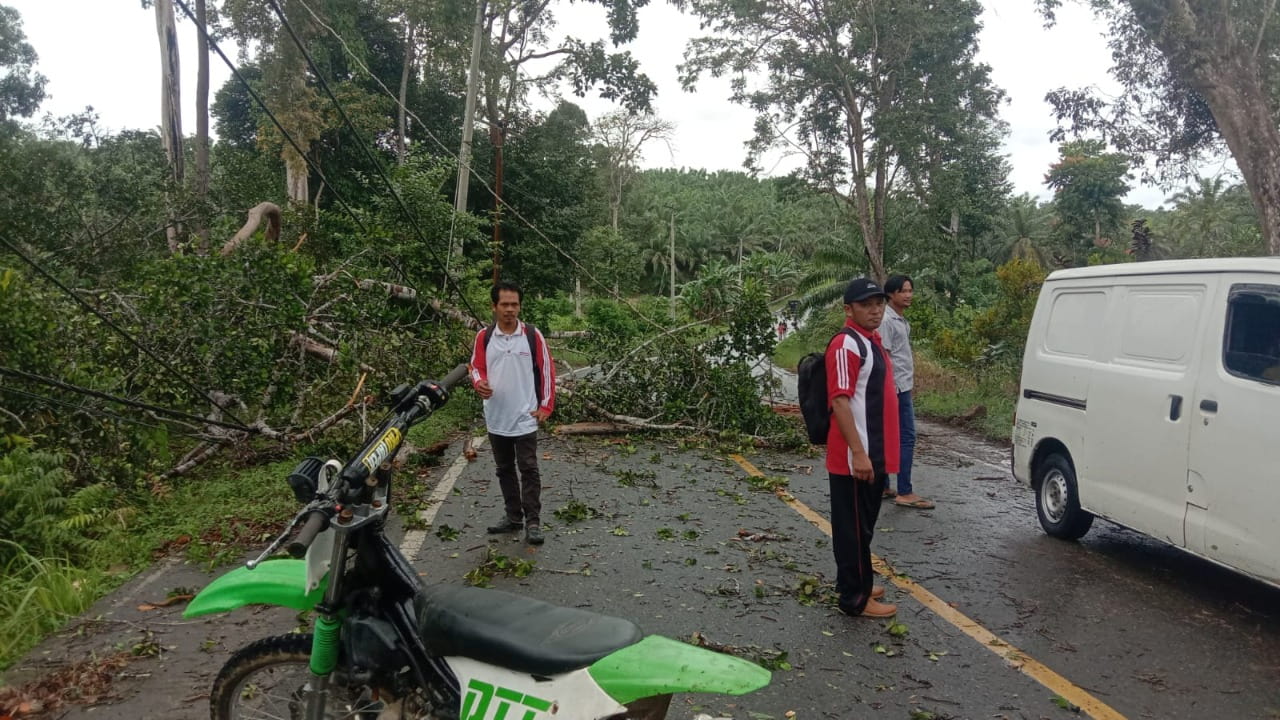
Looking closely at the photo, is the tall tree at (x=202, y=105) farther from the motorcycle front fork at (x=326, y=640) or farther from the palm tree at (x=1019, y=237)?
the palm tree at (x=1019, y=237)

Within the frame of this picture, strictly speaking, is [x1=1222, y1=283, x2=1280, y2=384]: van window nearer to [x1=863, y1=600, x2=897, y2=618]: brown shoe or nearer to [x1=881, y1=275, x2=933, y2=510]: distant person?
[x1=863, y1=600, x2=897, y2=618]: brown shoe

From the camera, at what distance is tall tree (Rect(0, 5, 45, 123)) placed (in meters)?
43.9

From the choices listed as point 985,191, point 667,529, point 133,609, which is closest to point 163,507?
point 133,609

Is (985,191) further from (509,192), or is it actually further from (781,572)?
(781,572)

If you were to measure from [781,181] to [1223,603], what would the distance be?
23.5 metres

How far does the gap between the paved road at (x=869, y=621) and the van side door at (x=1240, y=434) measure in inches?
19.6

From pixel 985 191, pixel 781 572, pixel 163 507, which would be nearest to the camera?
pixel 781 572

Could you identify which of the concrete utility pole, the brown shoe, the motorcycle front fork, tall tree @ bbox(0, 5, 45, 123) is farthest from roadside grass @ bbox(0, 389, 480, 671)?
tall tree @ bbox(0, 5, 45, 123)

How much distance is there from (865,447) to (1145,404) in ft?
6.64

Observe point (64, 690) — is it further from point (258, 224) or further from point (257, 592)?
point (258, 224)

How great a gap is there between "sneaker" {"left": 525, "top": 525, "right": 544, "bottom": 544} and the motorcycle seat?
3512 mm

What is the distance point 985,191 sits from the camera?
30.2m

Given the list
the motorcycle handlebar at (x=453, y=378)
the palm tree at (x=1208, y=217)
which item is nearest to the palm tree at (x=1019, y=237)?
the palm tree at (x=1208, y=217)

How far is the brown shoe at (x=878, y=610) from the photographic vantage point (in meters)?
4.62
